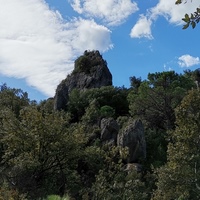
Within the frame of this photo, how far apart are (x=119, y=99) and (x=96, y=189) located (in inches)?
1047

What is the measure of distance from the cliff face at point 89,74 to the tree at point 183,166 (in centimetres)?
3528

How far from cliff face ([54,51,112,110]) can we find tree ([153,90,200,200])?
116 feet

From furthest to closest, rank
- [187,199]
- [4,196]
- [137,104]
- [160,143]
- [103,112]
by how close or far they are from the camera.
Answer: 1. [103,112]
2. [137,104]
3. [160,143]
4. [187,199]
5. [4,196]

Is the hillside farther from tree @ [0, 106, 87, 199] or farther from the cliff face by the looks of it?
the cliff face

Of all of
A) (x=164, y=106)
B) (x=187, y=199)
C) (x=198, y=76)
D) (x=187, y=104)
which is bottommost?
(x=187, y=199)

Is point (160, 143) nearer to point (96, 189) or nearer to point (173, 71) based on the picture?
point (173, 71)

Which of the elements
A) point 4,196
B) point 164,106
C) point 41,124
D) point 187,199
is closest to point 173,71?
point 164,106

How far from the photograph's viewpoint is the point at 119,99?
156 feet

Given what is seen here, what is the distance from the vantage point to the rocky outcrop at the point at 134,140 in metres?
30.8

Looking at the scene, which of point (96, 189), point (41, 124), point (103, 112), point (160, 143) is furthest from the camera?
point (103, 112)

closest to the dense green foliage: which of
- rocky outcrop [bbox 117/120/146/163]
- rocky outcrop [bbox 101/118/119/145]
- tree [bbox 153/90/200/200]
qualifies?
tree [bbox 153/90/200/200]

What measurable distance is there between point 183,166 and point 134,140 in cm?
1369

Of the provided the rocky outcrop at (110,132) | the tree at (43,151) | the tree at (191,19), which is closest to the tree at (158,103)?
the rocky outcrop at (110,132)

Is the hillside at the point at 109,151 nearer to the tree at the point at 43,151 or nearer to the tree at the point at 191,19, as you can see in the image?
the tree at the point at 43,151
